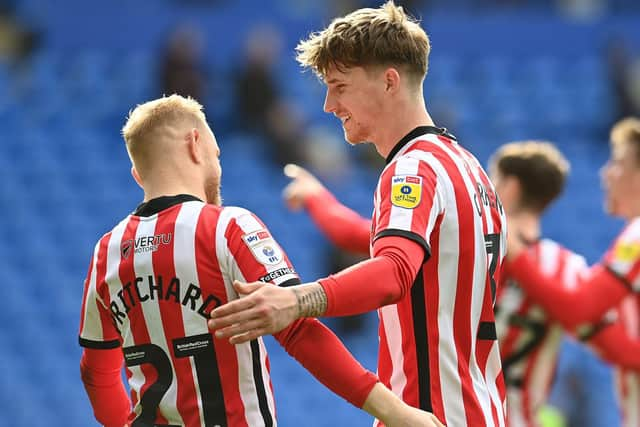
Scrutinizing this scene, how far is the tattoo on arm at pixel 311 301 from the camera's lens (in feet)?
8.82

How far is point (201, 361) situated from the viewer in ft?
10.0

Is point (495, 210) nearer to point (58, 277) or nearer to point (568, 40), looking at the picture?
point (58, 277)

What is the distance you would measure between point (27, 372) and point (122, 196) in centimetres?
216

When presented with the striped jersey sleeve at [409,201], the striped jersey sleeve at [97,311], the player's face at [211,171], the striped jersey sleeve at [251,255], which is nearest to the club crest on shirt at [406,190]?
the striped jersey sleeve at [409,201]

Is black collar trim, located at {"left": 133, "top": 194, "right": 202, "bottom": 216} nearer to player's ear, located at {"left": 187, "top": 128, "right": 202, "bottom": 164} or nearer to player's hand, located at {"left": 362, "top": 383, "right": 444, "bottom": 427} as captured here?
player's ear, located at {"left": 187, "top": 128, "right": 202, "bottom": 164}

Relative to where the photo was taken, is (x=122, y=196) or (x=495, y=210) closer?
(x=495, y=210)

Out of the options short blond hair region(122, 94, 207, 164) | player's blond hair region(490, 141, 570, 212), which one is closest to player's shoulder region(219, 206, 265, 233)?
short blond hair region(122, 94, 207, 164)

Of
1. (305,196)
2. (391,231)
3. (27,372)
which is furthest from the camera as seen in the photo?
(27,372)

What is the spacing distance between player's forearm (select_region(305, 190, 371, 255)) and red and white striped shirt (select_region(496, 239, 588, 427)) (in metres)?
0.72

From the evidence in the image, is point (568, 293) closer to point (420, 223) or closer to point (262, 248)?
point (420, 223)

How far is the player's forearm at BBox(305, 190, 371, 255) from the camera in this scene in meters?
4.46

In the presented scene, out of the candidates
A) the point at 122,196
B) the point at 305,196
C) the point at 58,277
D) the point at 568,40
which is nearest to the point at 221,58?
the point at 122,196

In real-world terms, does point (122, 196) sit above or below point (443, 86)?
below

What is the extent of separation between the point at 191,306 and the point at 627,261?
2558 mm
